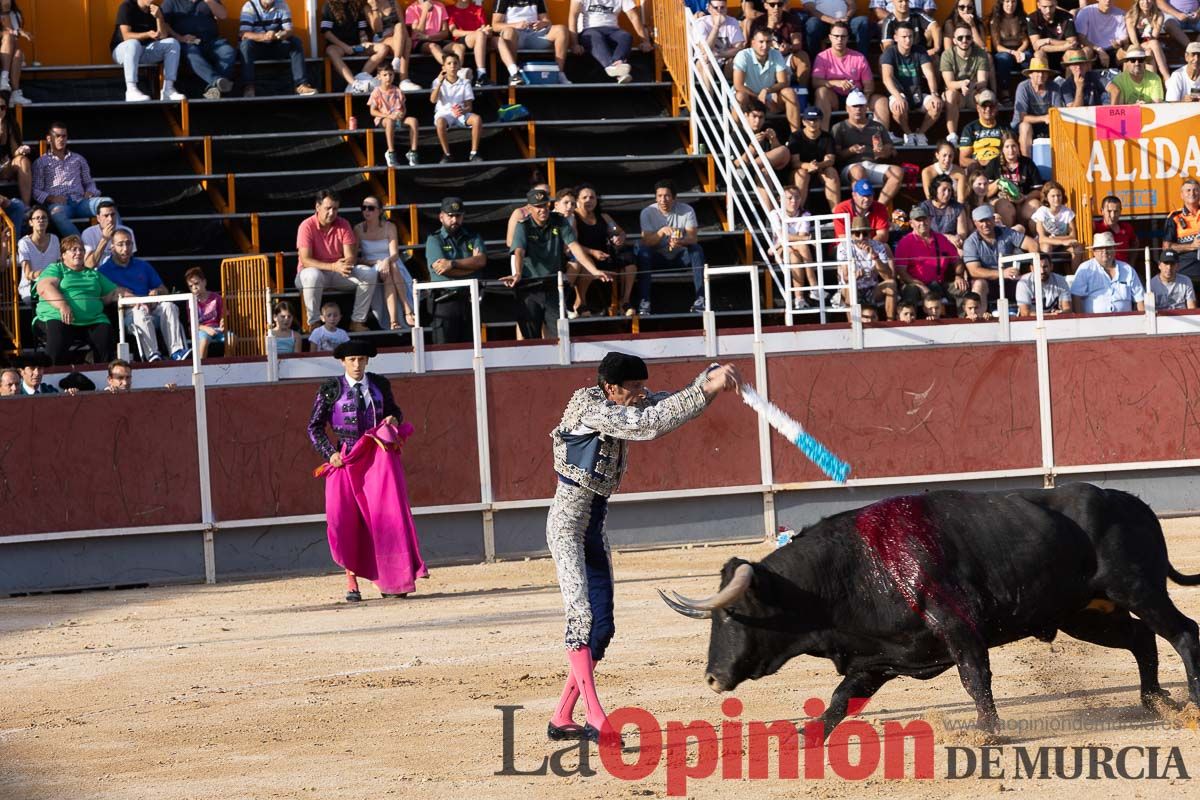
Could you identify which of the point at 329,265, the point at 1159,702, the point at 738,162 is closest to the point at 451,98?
the point at 738,162

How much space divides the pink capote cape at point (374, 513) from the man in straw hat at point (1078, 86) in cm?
890

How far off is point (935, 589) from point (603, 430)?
124cm

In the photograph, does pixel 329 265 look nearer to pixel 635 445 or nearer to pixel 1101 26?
pixel 635 445

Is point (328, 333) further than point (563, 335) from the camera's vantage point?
Yes

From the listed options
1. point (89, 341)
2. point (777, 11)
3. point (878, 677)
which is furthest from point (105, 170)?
point (878, 677)

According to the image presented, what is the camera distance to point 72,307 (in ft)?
42.7

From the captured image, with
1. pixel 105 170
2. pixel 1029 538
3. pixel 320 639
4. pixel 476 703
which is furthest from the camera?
pixel 105 170

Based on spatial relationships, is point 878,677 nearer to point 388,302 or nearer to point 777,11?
point 388,302

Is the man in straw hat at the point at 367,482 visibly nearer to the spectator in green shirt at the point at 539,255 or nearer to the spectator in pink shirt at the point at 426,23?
the spectator in green shirt at the point at 539,255

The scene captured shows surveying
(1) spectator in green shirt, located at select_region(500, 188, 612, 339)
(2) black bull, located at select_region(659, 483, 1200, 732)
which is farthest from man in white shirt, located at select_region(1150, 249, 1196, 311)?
(2) black bull, located at select_region(659, 483, 1200, 732)

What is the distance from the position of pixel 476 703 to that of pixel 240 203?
940 centimetres

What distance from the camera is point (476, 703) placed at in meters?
7.39

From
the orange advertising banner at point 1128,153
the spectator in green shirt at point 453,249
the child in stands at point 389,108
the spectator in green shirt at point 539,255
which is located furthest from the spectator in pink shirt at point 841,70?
the spectator in green shirt at point 453,249

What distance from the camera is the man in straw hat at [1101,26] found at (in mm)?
18281
